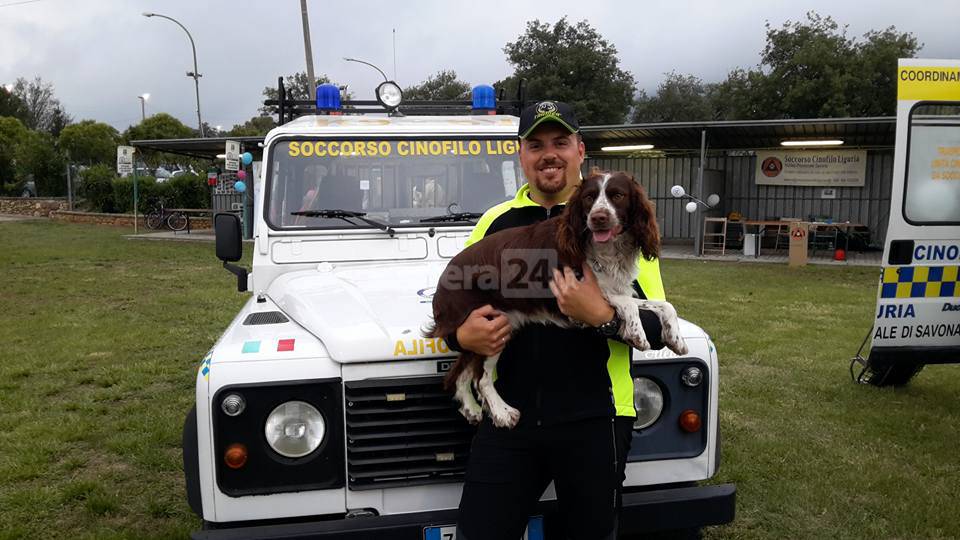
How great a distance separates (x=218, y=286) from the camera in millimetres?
12547

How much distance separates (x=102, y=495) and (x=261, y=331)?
2.08 metres

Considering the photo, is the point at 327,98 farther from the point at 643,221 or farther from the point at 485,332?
the point at 643,221

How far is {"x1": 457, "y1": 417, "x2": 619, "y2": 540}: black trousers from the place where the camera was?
2223mm

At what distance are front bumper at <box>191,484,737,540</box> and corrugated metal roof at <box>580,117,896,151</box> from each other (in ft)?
45.5

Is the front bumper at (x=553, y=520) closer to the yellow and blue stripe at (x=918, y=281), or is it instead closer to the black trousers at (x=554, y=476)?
the black trousers at (x=554, y=476)

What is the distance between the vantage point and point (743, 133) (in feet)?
58.4

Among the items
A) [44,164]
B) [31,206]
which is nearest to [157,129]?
[44,164]

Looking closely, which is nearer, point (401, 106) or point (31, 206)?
point (401, 106)

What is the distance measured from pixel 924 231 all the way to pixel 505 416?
422cm

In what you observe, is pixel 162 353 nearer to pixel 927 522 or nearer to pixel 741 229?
pixel 927 522

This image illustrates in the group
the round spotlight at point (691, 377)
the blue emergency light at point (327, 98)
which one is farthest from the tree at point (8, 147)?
the round spotlight at point (691, 377)

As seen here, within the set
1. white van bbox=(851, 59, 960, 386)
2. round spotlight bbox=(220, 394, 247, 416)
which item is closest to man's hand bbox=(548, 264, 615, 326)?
round spotlight bbox=(220, 394, 247, 416)

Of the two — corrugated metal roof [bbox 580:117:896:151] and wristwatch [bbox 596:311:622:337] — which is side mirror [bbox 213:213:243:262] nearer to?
wristwatch [bbox 596:311:622:337]

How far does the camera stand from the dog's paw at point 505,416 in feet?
7.34
